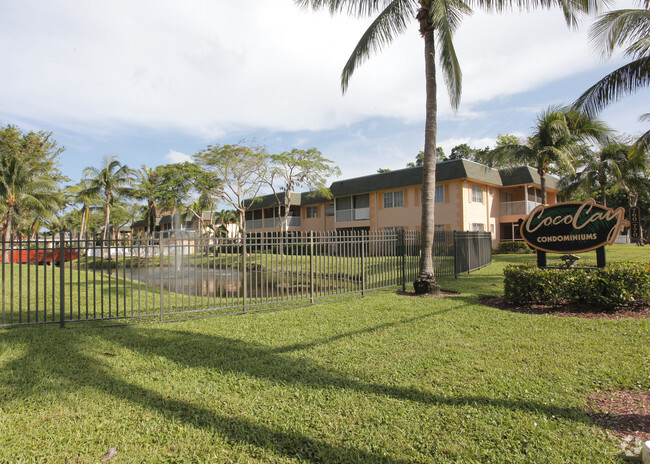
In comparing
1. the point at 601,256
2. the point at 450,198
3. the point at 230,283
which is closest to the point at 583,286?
the point at 601,256

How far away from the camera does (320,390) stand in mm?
3959

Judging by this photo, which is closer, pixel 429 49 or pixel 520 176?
pixel 429 49

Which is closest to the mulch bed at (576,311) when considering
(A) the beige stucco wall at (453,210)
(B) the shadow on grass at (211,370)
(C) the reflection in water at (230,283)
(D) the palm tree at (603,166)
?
(B) the shadow on grass at (211,370)

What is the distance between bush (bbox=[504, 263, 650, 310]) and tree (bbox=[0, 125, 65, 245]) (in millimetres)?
26214

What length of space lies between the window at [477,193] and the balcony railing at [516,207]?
2.93 meters

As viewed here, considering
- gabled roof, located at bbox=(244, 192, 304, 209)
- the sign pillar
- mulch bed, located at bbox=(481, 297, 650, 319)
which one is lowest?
mulch bed, located at bbox=(481, 297, 650, 319)

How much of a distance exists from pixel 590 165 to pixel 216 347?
96.9ft

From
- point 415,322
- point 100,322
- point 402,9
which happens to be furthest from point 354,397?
point 402,9

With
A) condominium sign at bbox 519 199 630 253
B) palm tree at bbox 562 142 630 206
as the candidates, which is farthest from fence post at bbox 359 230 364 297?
palm tree at bbox 562 142 630 206

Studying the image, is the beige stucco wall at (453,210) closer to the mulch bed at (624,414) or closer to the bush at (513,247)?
the bush at (513,247)

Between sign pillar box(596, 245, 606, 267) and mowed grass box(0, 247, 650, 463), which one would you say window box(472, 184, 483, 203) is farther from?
mowed grass box(0, 247, 650, 463)

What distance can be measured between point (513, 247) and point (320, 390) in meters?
23.5

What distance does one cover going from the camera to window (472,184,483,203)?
79.3ft

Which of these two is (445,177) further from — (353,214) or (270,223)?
(270,223)
